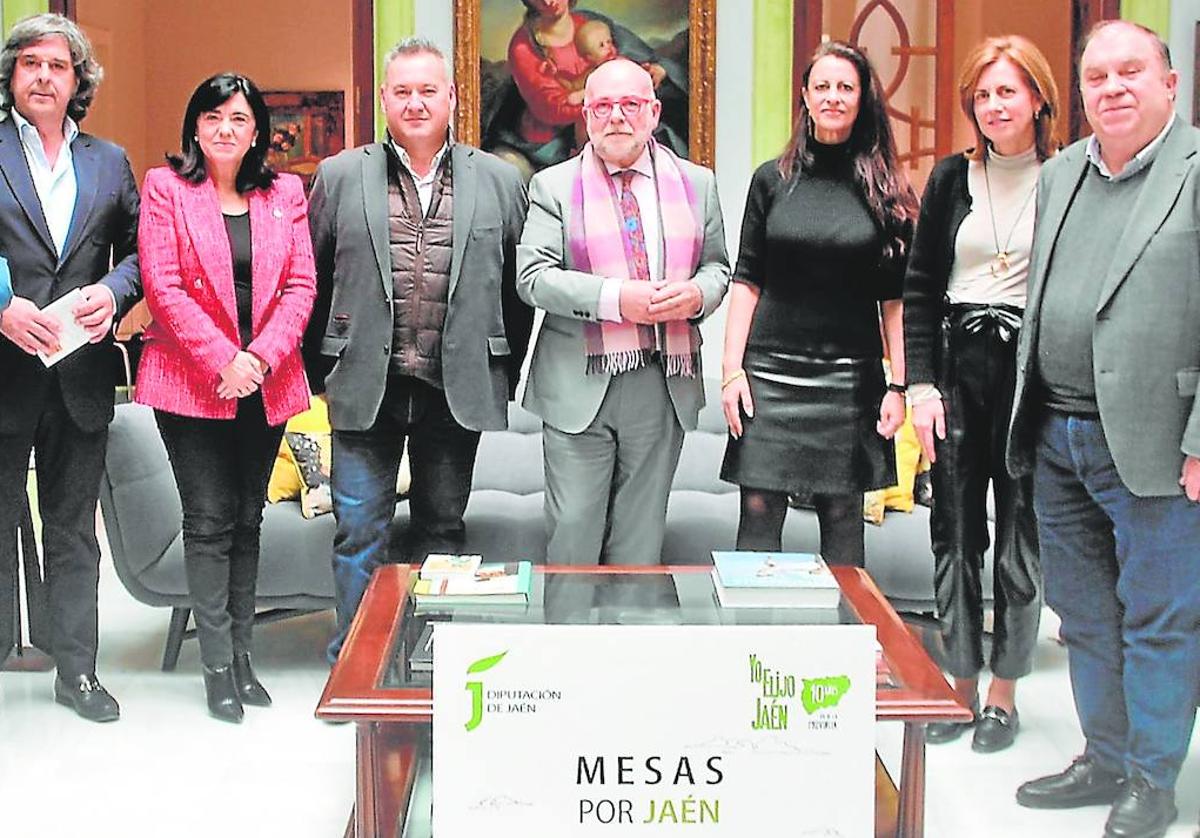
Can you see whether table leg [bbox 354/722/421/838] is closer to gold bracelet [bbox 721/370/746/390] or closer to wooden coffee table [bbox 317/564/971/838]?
wooden coffee table [bbox 317/564/971/838]

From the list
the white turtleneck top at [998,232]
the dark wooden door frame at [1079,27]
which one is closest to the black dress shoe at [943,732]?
the white turtleneck top at [998,232]

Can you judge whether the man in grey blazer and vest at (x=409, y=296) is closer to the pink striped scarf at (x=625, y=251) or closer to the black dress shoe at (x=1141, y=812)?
the pink striped scarf at (x=625, y=251)

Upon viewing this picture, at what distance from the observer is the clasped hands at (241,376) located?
2.92 metres

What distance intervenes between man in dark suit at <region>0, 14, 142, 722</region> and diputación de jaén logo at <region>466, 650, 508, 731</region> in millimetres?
1509

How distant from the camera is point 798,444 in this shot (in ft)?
9.76

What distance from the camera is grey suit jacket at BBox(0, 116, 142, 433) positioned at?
293 cm

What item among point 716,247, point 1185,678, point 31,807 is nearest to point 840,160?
point 716,247

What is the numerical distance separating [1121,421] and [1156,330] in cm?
17

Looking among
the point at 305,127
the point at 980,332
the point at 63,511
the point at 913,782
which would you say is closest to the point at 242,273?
the point at 63,511

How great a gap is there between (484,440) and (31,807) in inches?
71.1

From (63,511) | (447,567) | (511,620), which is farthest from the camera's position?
(63,511)

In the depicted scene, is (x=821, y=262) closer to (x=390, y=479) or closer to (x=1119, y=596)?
(x=1119, y=596)

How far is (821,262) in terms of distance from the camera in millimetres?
2912

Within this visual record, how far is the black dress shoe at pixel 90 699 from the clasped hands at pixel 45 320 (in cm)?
84
